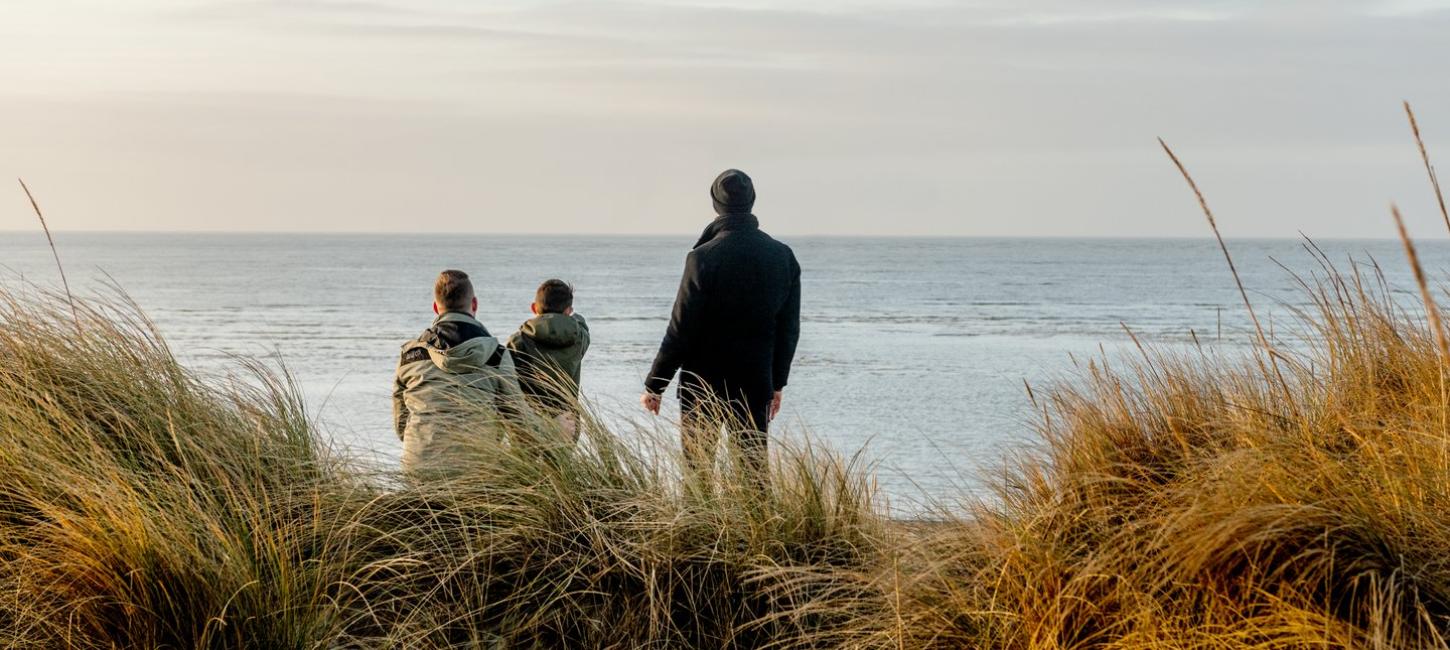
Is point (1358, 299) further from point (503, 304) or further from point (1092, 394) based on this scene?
point (503, 304)

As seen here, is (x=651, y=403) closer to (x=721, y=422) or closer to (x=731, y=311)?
(x=731, y=311)

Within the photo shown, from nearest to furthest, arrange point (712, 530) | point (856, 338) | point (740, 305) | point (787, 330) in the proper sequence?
point (712, 530) < point (740, 305) < point (787, 330) < point (856, 338)

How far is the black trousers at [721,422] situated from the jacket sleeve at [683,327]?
111 mm

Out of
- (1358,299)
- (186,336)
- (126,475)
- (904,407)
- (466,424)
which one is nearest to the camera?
(126,475)

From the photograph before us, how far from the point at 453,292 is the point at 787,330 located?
1.59m

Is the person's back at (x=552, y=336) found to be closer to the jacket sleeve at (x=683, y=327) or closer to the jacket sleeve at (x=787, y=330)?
the jacket sleeve at (x=683, y=327)

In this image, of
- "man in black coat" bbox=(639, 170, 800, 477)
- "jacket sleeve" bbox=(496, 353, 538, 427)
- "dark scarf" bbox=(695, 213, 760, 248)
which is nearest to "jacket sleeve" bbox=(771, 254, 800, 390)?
"man in black coat" bbox=(639, 170, 800, 477)

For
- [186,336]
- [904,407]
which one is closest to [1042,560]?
[904,407]

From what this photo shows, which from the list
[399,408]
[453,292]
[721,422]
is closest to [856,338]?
[453,292]

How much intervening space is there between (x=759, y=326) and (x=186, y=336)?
21.9m

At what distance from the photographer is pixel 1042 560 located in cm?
370

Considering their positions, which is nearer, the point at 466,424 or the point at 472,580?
the point at 472,580

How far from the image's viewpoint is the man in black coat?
5910 millimetres

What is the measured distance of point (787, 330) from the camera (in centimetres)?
616
